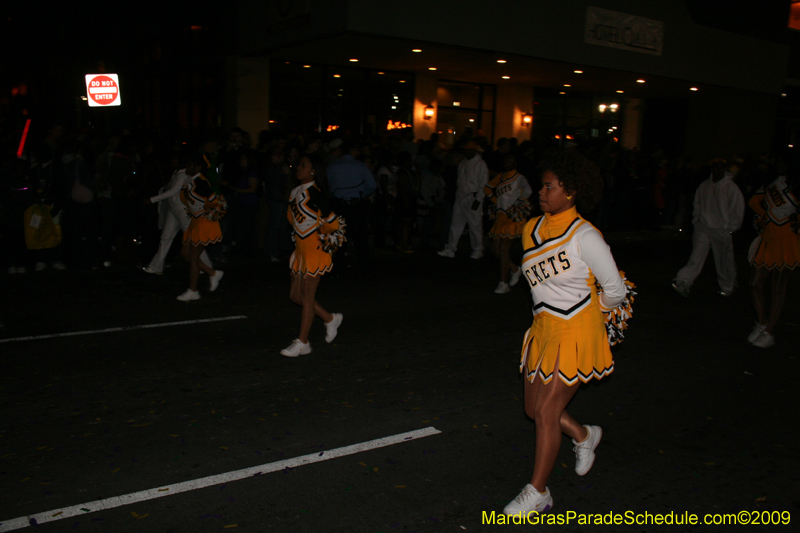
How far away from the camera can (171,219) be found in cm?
957

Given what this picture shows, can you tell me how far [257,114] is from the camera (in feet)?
59.0

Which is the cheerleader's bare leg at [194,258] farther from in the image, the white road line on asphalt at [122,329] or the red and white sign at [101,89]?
the red and white sign at [101,89]

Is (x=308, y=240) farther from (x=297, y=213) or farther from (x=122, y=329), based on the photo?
(x=122, y=329)

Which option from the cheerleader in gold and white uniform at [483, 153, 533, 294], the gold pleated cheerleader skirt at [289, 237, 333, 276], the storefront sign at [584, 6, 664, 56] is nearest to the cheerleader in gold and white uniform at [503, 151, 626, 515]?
the gold pleated cheerleader skirt at [289, 237, 333, 276]

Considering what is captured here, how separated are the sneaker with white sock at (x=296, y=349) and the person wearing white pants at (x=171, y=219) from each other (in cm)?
340

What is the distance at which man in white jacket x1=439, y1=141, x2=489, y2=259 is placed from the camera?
11.8 m

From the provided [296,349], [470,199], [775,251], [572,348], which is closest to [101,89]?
[470,199]

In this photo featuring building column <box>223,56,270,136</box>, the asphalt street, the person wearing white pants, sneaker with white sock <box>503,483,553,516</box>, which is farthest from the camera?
building column <box>223,56,270,136</box>

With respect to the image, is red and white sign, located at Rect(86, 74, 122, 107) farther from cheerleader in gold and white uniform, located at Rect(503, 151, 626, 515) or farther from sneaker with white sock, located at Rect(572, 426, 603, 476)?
sneaker with white sock, located at Rect(572, 426, 603, 476)

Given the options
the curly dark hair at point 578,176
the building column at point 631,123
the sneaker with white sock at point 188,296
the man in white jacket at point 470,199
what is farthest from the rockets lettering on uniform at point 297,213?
the building column at point 631,123

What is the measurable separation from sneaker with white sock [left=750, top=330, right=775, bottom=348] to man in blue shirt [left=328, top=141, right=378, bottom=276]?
5.52m

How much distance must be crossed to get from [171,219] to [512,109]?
16201 millimetres

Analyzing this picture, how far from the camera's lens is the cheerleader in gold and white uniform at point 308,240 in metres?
6.06

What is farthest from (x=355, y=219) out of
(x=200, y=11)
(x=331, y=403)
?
(x=200, y=11)
